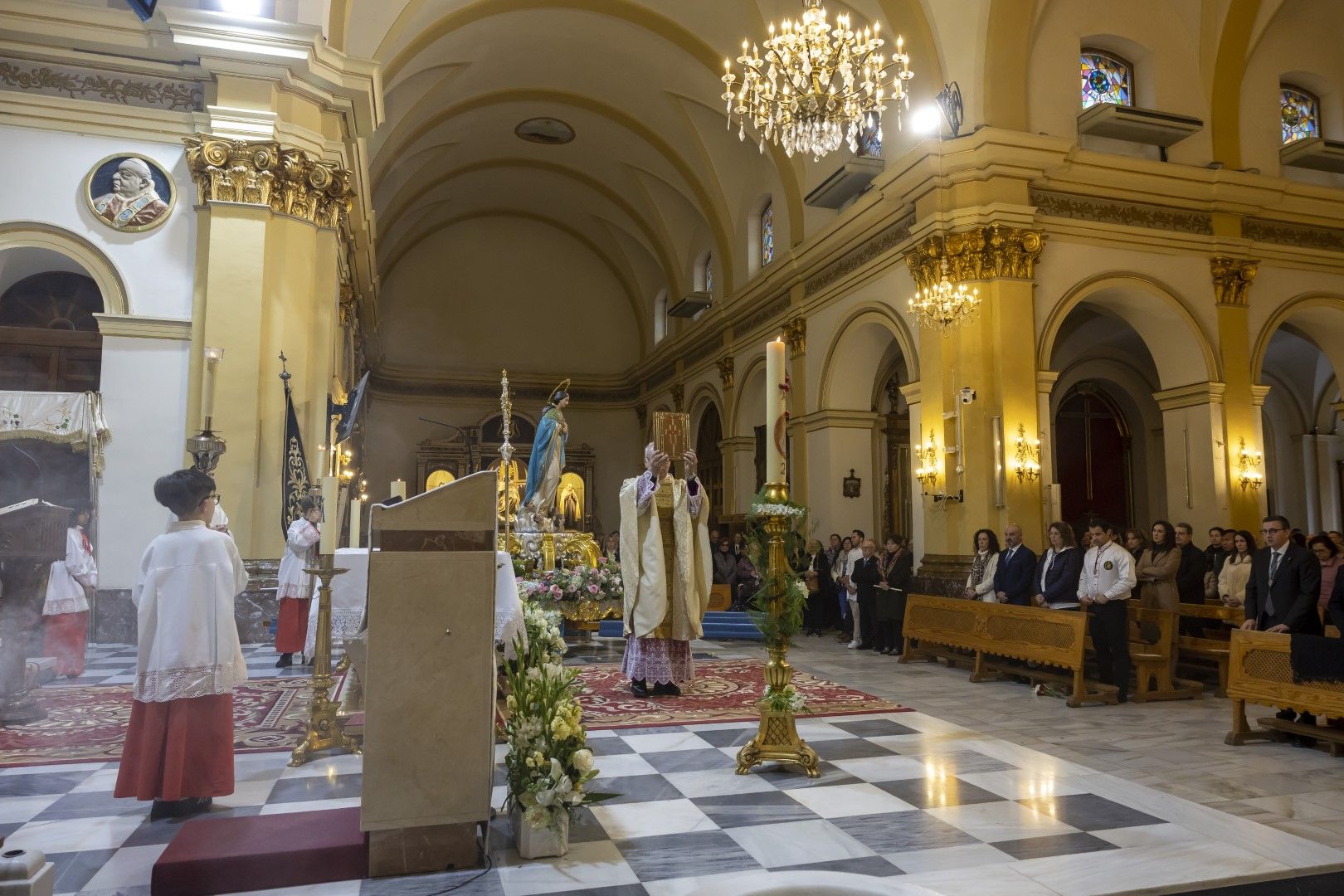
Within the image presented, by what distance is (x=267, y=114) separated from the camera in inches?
385

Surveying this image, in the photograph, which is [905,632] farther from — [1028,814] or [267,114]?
[267,114]

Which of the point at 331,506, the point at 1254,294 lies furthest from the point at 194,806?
the point at 1254,294

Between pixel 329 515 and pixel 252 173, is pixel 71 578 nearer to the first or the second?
pixel 252 173

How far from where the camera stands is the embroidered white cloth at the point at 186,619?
400 cm

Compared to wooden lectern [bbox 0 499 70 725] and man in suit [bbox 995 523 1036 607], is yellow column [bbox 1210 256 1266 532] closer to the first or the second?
man in suit [bbox 995 523 1036 607]

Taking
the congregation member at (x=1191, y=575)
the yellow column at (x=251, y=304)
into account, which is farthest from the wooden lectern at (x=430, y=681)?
the congregation member at (x=1191, y=575)

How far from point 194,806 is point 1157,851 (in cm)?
403

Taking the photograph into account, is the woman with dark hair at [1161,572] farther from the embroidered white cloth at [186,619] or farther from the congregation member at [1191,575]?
the embroidered white cloth at [186,619]

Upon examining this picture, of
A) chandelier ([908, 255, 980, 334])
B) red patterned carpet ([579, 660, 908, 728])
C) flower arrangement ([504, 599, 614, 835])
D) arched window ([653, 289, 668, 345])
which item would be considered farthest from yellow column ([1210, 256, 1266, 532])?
arched window ([653, 289, 668, 345])

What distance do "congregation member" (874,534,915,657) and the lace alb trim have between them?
7.92 meters

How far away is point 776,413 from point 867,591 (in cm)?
728

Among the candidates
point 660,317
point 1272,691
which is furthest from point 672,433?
point 660,317

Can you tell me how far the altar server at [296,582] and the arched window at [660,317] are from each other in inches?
654

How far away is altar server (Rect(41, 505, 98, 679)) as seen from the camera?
25.0 ft
